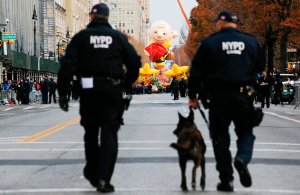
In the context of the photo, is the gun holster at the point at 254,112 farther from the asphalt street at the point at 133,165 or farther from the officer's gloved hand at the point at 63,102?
the officer's gloved hand at the point at 63,102

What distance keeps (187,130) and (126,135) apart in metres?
9.90

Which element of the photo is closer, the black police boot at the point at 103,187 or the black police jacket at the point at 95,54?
the black police boot at the point at 103,187

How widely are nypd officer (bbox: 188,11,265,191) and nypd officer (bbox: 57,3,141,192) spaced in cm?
76

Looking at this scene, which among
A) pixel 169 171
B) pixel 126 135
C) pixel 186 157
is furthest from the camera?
pixel 126 135

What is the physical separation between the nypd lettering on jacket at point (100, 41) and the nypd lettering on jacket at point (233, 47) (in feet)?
3.75

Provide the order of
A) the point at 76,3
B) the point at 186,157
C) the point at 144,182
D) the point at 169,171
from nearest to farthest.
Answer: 1. the point at 186,157
2. the point at 144,182
3. the point at 169,171
4. the point at 76,3

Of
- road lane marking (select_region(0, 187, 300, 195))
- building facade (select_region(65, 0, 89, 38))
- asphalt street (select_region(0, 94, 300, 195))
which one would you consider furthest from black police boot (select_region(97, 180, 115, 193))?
building facade (select_region(65, 0, 89, 38))

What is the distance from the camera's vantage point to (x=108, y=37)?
8.32 meters

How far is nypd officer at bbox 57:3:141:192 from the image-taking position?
27.2 ft

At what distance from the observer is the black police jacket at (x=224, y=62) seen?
327 inches

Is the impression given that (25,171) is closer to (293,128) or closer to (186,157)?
(186,157)

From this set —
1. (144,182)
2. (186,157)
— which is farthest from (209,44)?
(144,182)

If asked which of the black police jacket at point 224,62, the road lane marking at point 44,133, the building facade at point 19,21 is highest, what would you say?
the building facade at point 19,21

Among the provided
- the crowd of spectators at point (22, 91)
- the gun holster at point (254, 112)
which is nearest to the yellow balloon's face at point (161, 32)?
the crowd of spectators at point (22, 91)
